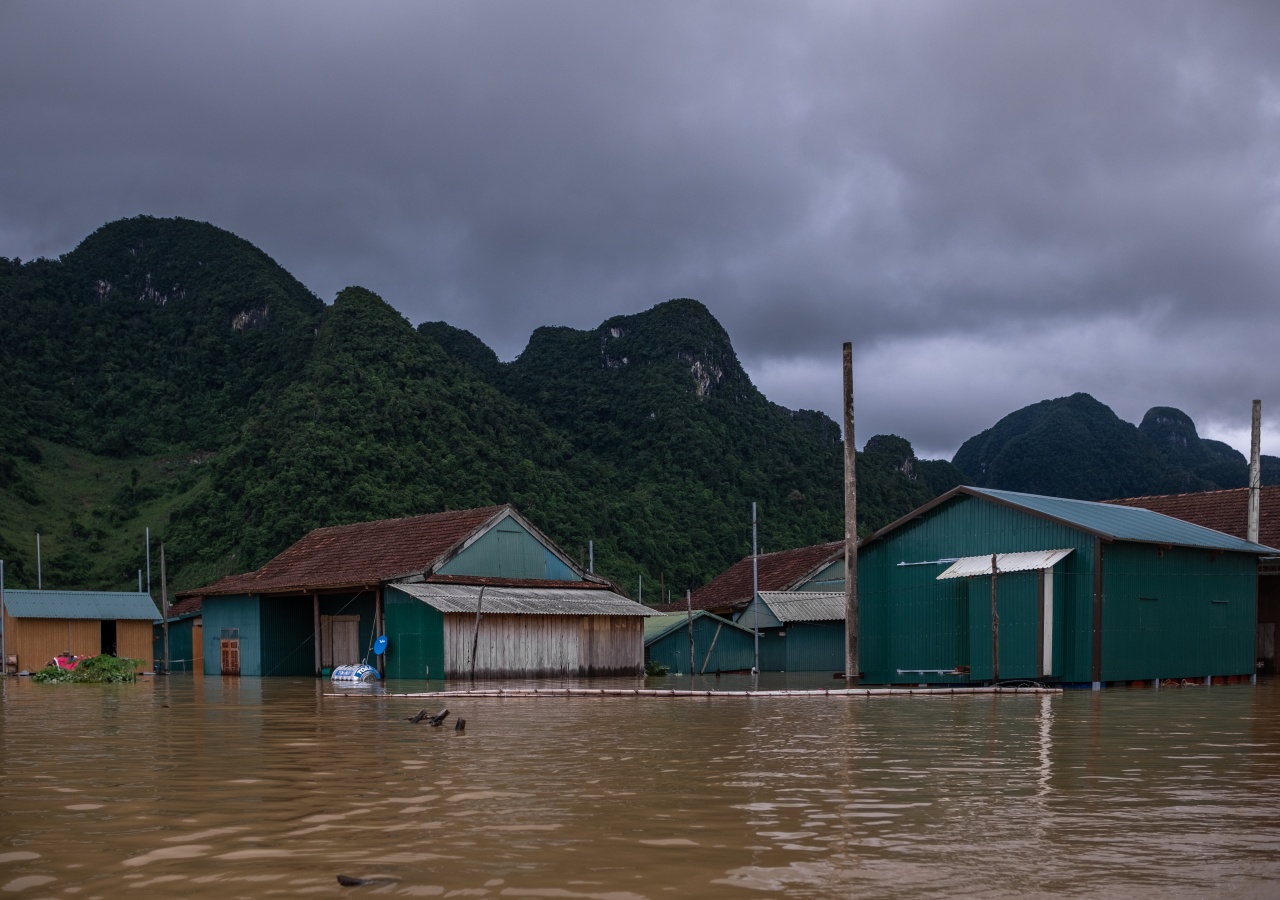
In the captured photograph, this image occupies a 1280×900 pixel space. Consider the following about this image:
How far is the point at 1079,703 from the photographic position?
788 inches

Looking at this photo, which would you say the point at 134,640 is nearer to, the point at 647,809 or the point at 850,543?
the point at 850,543

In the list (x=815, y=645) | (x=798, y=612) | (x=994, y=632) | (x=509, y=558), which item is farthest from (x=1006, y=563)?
(x=509, y=558)

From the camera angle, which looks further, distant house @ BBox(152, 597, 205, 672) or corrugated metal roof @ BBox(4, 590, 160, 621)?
distant house @ BBox(152, 597, 205, 672)

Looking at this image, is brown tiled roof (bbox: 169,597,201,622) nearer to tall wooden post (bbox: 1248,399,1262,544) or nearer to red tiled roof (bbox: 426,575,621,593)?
red tiled roof (bbox: 426,575,621,593)

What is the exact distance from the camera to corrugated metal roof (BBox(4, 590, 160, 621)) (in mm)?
42250

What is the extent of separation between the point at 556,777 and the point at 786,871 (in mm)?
3958

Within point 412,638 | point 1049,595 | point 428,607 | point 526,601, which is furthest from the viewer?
point 526,601

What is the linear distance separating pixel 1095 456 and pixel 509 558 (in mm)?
98055

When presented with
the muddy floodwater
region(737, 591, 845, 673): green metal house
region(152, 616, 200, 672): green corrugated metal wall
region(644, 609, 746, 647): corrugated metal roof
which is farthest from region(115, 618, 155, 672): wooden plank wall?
the muddy floodwater

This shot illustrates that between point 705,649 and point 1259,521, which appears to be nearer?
point 1259,521

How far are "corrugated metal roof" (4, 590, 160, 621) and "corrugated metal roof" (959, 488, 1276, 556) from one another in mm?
32011

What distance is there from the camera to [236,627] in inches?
1563

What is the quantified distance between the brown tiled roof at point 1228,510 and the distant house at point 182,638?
38.6 metres

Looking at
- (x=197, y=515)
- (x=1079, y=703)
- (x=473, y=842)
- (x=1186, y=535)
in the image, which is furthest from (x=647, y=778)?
(x=197, y=515)
